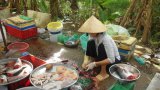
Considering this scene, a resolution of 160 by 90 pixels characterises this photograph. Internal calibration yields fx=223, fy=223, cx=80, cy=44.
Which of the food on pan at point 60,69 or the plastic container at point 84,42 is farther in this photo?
the plastic container at point 84,42

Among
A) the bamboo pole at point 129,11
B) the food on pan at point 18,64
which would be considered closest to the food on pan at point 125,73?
the food on pan at point 18,64

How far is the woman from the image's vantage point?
143 inches

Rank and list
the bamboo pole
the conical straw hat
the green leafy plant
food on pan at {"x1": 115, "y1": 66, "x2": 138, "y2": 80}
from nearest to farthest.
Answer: food on pan at {"x1": 115, "y1": 66, "x2": 138, "y2": 80}
the conical straw hat
the bamboo pole
the green leafy plant

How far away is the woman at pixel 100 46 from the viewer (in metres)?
3.63

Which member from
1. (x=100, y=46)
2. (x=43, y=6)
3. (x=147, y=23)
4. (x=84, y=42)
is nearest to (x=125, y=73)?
(x=100, y=46)

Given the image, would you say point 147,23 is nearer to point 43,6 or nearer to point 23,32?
point 23,32

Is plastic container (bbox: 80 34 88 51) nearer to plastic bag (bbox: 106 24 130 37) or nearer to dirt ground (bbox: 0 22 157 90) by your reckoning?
dirt ground (bbox: 0 22 157 90)

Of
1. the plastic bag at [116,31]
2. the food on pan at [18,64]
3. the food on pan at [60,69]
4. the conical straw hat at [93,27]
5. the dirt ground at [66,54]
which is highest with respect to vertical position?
the conical straw hat at [93,27]

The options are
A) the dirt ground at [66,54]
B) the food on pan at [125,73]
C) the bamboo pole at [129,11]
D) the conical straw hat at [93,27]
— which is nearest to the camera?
the food on pan at [125,73]

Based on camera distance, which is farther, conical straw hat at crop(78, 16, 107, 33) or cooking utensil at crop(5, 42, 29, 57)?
cooking utensil at crop(5, 42, 29, 57)

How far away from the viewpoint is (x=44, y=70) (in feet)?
11.4

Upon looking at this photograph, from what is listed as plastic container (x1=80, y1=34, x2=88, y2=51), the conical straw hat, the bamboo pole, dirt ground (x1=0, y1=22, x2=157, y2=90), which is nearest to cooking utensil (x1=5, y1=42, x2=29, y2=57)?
dirt ground (x1=0, y1=22, x2=157, y2=90)

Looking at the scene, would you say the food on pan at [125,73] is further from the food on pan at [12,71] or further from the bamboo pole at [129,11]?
the bamboo pole at [129,11]

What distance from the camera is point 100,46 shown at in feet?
12.3
